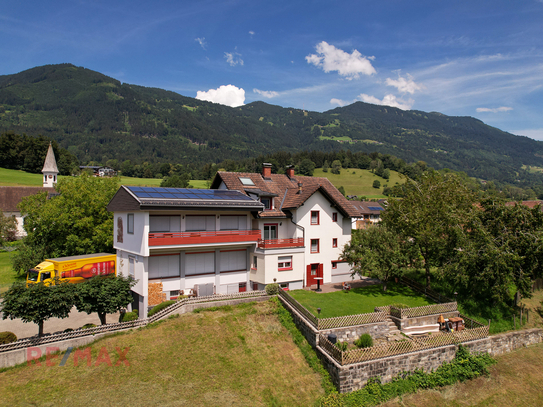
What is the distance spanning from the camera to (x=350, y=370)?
58.5 feet

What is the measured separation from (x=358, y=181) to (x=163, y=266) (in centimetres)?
12648

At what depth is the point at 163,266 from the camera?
25.8 meters

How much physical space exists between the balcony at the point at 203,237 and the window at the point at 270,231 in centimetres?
186

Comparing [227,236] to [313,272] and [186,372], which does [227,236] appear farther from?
[186,372]

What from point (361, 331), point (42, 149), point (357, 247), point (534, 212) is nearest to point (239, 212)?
point (357, 247)

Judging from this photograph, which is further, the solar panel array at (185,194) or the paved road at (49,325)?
the solar panel array at (185,194)

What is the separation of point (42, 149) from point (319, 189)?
12161cm

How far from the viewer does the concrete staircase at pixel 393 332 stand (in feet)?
71.0

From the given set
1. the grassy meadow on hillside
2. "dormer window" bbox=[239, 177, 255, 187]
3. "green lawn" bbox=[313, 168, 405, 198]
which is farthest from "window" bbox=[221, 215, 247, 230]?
"green lawn" bbox=[313, 168, 405, 198]

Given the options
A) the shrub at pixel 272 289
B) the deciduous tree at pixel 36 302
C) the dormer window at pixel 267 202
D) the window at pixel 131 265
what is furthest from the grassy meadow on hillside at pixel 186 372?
the dormer window at pixel 267 202

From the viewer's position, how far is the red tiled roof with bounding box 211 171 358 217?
30.7 m

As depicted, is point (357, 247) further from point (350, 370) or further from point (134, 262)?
point (134, 262)

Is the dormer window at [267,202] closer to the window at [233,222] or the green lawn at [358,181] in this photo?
the window at [233,222]

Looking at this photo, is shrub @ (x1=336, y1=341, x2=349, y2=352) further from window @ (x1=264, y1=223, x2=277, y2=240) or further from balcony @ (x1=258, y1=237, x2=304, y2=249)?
window @ (x1=264, y1=223, x2=277, y2=240)
